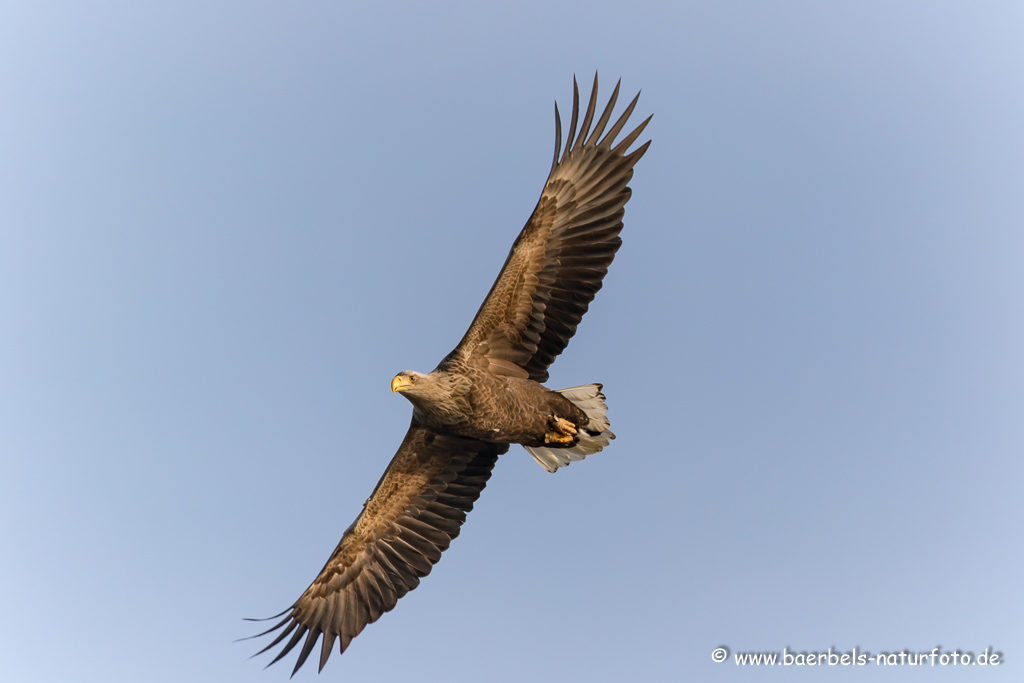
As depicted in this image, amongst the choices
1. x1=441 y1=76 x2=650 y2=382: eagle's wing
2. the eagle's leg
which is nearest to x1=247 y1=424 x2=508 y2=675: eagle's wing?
the eagle's leg

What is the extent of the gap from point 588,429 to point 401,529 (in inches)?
102

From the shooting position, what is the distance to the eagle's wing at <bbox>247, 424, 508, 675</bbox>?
10312 millimetres

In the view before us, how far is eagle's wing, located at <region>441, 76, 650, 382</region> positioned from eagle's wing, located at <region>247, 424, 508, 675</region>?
141cm

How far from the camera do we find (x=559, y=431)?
32.2ft

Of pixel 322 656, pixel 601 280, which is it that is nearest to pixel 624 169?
pixel 601 280

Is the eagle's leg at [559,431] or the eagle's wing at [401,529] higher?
the eagle's leg at [559,431]

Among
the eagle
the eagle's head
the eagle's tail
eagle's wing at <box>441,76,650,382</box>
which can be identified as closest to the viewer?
the eagle's head

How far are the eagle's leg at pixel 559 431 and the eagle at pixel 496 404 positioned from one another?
1cm

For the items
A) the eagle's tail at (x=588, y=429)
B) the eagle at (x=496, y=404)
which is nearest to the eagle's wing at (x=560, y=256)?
the eagle at (x=496, y=404)

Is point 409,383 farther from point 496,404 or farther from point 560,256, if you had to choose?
point 560,256

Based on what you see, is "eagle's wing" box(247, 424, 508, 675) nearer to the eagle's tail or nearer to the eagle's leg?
the eagle's tail

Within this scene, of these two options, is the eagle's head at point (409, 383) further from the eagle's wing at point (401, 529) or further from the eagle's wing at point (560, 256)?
the eagle's wing at point (401, 529)

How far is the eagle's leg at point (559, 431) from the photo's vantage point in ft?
32.1

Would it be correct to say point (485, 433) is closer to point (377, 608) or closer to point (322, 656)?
point (377, 608)
